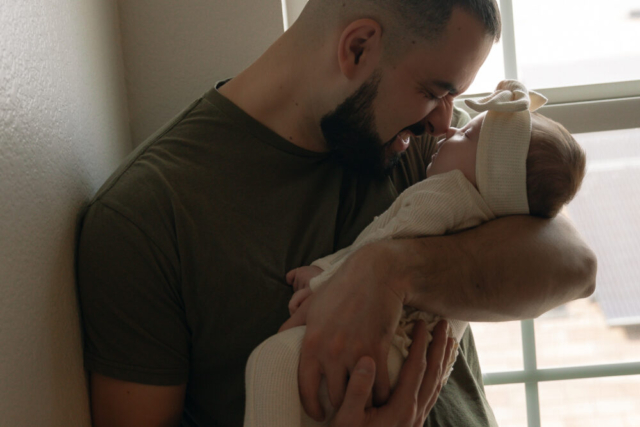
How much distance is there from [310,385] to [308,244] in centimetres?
38

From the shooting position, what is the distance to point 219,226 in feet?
3.91

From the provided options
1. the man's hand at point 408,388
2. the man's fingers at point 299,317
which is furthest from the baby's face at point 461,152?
the man's fingers at point 299,317

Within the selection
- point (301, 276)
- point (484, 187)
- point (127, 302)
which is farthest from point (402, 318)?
point (127, 302)

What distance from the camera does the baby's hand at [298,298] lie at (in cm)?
114

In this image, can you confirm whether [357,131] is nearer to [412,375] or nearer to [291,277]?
[291,277]

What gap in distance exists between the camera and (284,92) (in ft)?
4.40

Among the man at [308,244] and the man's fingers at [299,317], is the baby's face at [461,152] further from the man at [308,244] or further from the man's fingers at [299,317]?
the man's fingers at [299,317]

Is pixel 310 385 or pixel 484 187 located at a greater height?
pixel 484 187

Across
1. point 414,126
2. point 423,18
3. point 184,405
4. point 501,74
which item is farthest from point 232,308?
point 501,74

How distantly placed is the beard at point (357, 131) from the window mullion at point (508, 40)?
0.73 metres

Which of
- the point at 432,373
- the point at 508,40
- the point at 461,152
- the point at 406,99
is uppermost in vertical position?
the point at 508,40

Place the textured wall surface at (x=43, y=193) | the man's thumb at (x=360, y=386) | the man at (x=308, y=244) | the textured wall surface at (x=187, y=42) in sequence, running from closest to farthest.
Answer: the textured wall surface at (x=43, y=193), the man's thumb at (x=360, y=386), the man at (x=308, y=244), the textured wall surface at (x=187, y=42)

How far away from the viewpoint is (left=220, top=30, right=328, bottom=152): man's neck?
52.0 inches

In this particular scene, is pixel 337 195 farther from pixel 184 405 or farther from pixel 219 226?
pixel 184 405
